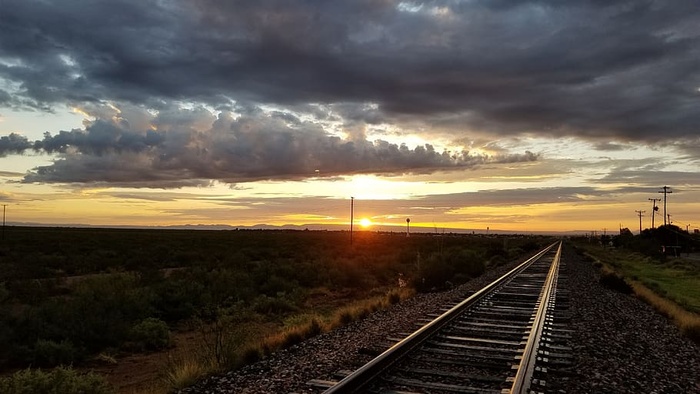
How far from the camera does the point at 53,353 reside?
41.1 ft

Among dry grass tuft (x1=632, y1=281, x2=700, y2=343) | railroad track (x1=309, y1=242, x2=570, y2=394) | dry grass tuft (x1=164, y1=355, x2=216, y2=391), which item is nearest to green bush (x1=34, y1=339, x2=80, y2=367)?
dry grass tuft (x1=164, y1=355, x2=216, y2=391)

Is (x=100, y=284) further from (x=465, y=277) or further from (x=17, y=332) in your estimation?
(x=465, y=277)

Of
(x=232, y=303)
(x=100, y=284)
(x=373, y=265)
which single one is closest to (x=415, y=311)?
(x=232, y=303)

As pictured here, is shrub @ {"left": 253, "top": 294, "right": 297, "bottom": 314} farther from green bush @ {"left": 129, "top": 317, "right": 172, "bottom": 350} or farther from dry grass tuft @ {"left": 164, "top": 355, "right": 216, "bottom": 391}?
dry grass tuft @ {"left": 164, "top": 355, "right": 216, "bottom": 391}

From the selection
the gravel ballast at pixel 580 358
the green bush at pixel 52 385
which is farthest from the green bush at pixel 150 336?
the gravel ballast at pixel 580 358

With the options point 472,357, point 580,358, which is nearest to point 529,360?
point 472,357

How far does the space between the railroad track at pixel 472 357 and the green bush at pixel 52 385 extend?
15.0 ft

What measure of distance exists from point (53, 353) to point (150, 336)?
9.48 feet

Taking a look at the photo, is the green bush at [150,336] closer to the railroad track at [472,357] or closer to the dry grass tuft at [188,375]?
the dry grass tuft at [188,375]

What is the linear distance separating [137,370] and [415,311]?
6.99 metres

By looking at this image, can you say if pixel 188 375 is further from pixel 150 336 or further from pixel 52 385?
pixel 150 336

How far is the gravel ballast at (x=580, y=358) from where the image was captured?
23.2ft

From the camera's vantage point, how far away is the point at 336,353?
877cm

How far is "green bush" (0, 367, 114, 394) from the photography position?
838 cm
